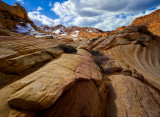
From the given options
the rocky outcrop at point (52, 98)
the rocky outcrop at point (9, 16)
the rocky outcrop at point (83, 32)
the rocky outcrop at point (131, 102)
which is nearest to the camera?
the rocky outcrop at point (52, 98)

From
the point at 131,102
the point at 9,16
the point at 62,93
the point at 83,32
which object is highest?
the point at 9,16

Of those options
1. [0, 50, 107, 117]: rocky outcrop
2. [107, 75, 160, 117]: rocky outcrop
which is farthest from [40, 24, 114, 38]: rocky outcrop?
[0, 50, 107, 117]: rocky outcrop

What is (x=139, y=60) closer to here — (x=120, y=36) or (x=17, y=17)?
(x=120, y=36)

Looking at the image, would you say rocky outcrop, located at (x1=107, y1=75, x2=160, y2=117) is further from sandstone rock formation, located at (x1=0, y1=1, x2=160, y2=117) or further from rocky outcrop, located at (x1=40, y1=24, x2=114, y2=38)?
rocky outcrop, located at (x1=40, y1=24, x2=114, y2=38)

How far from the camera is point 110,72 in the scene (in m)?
4.41

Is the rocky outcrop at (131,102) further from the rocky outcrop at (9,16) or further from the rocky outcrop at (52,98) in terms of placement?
the rocky outcrop at (9,16)

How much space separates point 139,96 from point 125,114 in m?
1.01

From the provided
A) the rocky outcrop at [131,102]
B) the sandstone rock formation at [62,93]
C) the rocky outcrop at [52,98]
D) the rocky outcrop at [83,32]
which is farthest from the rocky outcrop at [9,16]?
the rocky outcrop at [83,32]

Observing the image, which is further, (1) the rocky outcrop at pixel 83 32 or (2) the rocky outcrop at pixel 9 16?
(1) the rocky outcrop at pixel 83 32

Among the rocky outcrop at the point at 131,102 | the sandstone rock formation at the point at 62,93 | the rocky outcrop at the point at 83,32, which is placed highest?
the rocky outcrop at the point at 83,32

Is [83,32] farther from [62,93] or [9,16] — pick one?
[62,93]

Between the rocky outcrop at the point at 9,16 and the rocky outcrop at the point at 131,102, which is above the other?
the rocky outcrop at the point at 9,16

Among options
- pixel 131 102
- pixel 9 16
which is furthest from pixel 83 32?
pixel 131 102

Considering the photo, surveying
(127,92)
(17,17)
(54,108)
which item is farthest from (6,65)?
(17,17)
